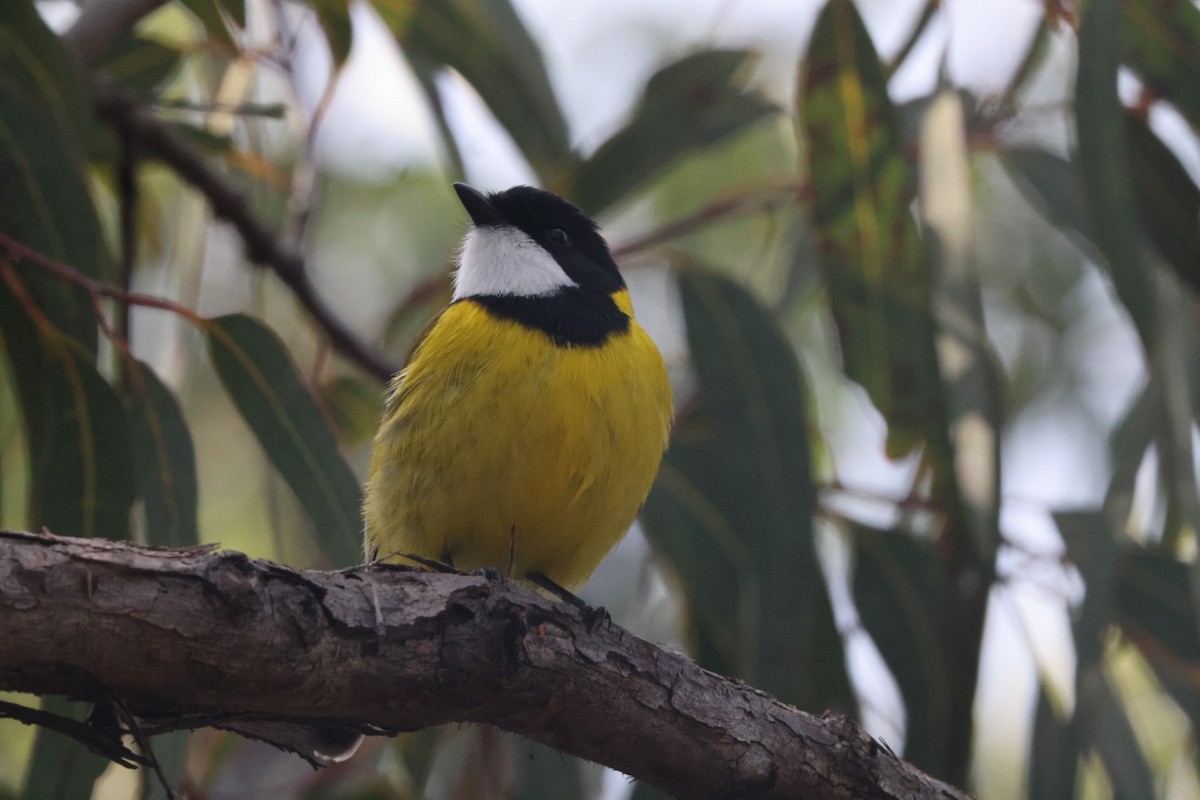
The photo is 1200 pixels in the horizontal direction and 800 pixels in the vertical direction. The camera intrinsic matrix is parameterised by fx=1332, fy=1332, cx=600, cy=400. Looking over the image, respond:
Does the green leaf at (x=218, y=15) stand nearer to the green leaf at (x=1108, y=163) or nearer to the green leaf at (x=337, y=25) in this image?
the green leaf at (x=337, y=25)

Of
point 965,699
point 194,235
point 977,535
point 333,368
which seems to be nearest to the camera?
point 977,535

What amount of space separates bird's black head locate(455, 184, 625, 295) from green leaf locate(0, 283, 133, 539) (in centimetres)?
103

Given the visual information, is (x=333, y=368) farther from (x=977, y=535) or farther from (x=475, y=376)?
(x=977, y=535)

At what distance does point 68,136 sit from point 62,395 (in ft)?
2.00

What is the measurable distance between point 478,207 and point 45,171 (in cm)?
118

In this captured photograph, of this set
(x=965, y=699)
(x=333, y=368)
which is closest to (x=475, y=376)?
(x=965, y=699)

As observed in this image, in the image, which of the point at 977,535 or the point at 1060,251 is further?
the point at 1060,251

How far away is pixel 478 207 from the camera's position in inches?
149

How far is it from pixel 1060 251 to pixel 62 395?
201 inches

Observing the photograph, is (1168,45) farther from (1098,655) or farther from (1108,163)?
(1098,655)

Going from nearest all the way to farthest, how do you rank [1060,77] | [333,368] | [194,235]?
[194,235] < [333,368] < [1060,77]

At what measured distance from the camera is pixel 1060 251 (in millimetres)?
6645

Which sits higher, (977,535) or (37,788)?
(977,535)

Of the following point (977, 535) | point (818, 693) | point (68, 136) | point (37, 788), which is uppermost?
point (68, 136)
